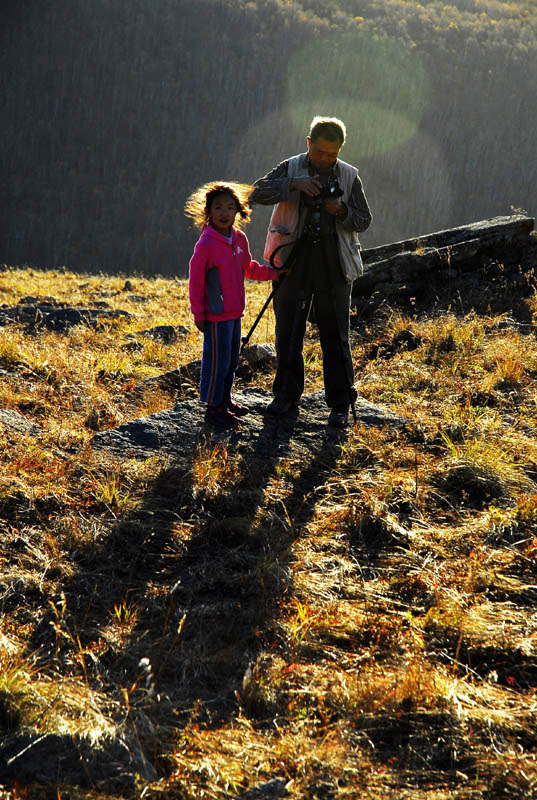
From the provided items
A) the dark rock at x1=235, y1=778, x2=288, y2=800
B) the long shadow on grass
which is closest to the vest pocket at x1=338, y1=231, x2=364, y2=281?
the long shadow on grass

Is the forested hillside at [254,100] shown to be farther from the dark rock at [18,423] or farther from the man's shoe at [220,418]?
the man's shoe at [220,418]

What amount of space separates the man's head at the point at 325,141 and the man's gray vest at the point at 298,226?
154 millimetres

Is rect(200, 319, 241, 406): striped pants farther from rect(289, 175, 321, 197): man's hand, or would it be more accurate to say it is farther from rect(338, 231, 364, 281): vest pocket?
rect(289, 175, 321, 197): man's hand

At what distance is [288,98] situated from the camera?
9112 centimetres

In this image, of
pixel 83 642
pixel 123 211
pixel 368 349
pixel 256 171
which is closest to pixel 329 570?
pixel 83 642

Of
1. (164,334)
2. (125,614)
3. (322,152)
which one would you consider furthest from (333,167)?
(164,334)

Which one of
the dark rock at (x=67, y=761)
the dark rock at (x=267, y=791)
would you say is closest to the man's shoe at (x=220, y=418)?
the dark rock at (x=67, y=761)

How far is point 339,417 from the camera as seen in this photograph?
485 cm

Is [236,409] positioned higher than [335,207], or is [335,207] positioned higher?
[335,207]

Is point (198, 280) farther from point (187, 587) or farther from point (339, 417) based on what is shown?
point (187, 587)

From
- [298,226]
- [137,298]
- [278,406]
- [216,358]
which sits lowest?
[137,298]

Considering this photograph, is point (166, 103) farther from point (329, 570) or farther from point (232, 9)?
point (329, 570)

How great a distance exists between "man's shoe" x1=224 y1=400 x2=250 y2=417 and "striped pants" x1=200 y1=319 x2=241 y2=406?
189 millimetres

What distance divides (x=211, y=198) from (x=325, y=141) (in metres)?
0.89
